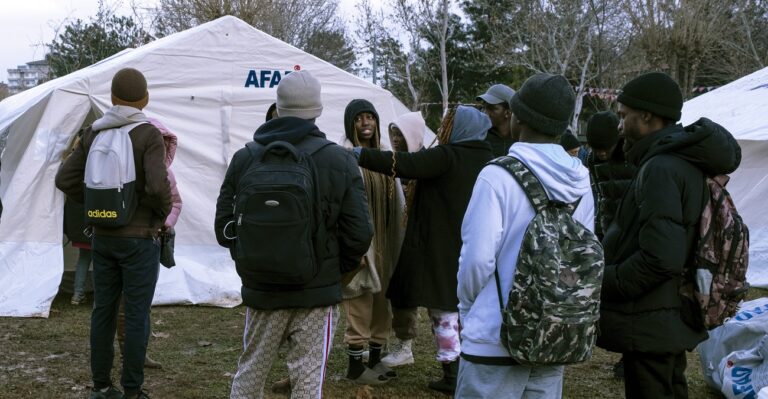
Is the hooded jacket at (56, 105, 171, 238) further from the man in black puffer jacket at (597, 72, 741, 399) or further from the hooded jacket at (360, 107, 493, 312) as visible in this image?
the man in black puffer jacket at (597, 72, 741, 399)

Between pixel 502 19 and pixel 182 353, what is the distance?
25.9m

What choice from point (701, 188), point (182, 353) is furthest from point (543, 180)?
point (182, 353)

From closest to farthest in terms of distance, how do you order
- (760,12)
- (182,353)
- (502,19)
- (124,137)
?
(124,137)
(182,353)
(760,12)
(502,19)

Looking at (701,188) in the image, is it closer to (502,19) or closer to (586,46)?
(586,46)

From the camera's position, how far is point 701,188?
3.14 m

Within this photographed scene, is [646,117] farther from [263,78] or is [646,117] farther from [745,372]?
[263,78]

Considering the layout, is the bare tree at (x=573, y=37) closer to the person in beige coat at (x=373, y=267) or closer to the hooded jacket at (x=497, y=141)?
the hooded jacket at (x=497, y=141)

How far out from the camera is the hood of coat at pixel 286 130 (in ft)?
10.5

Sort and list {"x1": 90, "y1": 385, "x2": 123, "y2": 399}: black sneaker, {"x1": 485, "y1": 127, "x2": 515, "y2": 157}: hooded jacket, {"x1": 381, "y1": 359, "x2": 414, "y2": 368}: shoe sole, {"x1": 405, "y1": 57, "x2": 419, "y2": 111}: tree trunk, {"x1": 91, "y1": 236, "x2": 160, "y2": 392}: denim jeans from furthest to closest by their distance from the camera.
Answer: {"x1": 405, "y1": 57, "x2": 419, "y2": 111}: tree trunk, {"x1": 381, "y1": 359, "x2": 414, "y2": 368}: shoe sole, {"x1": 485, "y1": 127, "x2": 515, "y2": 157}: hooded jacket, {"x1": 90, "y1": 385, "x2": 123, "y2": 399}: black sneaker, {"x1": 91, "y1": 236, "x2": 160, "y2": 392}: denim jeans

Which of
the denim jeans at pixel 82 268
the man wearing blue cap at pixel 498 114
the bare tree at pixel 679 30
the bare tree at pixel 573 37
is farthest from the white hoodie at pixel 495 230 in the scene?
the bare tree at pixel 573 37

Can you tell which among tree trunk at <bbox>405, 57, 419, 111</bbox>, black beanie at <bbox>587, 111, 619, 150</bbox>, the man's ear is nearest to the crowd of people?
the man's ear

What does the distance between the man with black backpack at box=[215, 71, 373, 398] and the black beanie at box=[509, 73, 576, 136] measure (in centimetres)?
86

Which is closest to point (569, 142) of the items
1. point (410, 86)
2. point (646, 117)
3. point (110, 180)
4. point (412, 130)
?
point (412, 130)

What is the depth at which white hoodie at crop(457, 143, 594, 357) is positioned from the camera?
2.57 m
